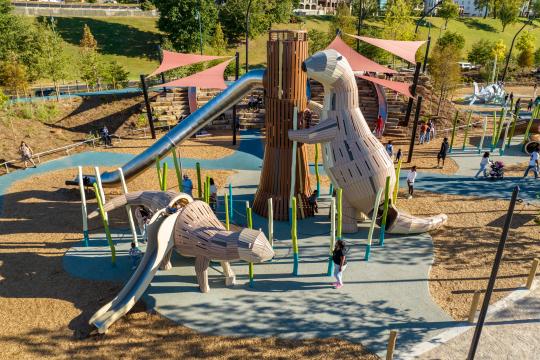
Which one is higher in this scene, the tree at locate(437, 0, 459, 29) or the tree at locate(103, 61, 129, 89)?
the tree at locate(437, 0, 459, 29)

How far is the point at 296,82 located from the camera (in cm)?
1210

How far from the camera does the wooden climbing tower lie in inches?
464

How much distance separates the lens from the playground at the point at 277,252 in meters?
8.34

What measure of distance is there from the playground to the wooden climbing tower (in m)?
0.04

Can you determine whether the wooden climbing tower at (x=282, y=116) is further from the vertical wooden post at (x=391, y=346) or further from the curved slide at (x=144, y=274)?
the vertical wooden post at (x=391, y=346)

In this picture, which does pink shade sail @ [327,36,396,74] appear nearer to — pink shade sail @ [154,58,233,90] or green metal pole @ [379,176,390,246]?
pink shade sail @ [154,58,233,90]

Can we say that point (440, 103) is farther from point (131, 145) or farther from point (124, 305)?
point (124, 305)

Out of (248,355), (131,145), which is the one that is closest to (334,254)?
(248,355)

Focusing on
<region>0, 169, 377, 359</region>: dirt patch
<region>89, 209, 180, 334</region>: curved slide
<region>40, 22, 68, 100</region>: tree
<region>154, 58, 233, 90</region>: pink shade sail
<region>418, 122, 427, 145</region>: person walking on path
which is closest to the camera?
<region>0, 169, 377, 359</region>: dirt patch

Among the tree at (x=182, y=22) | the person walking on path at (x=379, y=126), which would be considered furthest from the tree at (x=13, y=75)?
the person walking on path at (x=379, y=126)

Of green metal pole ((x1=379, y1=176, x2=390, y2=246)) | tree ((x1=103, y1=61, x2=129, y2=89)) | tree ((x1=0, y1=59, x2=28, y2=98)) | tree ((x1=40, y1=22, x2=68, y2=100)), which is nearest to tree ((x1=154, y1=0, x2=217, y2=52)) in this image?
tree ((x1=103, y1=61, x2=129, y2=89))

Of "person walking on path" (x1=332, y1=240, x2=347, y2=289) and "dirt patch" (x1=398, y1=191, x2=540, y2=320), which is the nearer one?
"person walking on path" (x1=332, y1=240, x2=347, y2=289)

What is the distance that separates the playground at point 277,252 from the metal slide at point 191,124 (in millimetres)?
50

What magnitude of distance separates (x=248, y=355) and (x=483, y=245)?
25.6ft
